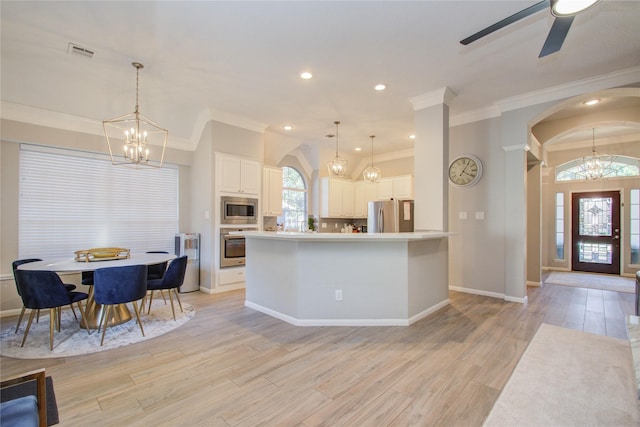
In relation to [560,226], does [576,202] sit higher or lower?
higher

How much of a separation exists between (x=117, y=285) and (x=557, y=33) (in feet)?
14.3

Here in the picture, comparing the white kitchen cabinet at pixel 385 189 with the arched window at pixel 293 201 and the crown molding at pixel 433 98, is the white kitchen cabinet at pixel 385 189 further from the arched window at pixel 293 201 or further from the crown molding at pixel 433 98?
the crown molding at pixel 433 98

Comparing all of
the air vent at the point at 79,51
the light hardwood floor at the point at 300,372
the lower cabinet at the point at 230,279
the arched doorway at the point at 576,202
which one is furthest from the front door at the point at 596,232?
the air vent at the point at 79,51

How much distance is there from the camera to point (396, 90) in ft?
13.4

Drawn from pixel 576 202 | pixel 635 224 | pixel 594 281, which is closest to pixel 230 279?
pixel 594 281

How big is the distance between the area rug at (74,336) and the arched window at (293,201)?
3.60 metres

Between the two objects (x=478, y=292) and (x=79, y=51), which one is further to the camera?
(x=478, y=292)

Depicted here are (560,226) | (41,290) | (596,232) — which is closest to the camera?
(41,290)

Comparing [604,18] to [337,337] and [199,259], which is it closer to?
[337,337]

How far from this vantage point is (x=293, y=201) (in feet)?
23.9

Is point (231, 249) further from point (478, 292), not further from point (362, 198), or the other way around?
point (478, 292)

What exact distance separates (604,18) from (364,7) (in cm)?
217

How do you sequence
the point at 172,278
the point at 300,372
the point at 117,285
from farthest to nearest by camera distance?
the point at 172,278
the point at 117,285
the point at 300,372

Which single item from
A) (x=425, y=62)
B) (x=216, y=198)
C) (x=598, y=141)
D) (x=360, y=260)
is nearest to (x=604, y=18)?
(x=425, y=62)
